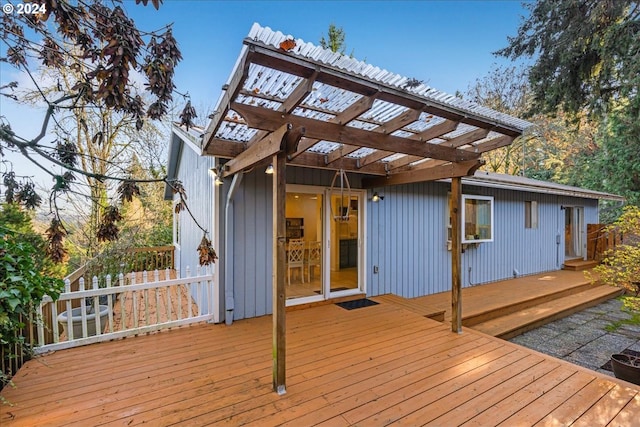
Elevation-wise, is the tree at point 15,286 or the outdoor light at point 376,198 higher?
the outdoor light at point 376,198

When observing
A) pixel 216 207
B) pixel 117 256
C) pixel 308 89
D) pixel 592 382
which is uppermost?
pixel 308 89

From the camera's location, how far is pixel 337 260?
27.4 ft

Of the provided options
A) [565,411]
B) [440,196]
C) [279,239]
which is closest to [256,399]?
[279,239]

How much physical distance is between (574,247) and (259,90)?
13.3 meters

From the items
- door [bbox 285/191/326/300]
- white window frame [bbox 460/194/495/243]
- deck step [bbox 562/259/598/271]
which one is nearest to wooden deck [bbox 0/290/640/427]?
door [bbox 285/191/326/300]

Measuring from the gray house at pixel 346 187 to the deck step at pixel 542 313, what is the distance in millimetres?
1197

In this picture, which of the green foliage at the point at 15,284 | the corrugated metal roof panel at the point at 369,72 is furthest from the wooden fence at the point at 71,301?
the corrugated metal roof panel at the point at 369,72

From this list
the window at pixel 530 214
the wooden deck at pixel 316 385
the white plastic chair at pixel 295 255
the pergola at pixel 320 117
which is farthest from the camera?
the window at pixel 530 214

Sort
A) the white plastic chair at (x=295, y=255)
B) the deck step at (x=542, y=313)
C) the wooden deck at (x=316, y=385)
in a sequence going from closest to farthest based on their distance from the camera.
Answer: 1. the wooden deck at (x=316, y=385)
2. the deck step at (x=542, y=313)
3. the white plastic chair at (x=295, y=255)

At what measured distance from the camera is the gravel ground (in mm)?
4422

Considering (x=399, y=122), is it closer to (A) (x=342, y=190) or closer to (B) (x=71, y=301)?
(A) (x=342, y=190)

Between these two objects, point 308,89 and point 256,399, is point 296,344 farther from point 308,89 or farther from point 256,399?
point 308,89

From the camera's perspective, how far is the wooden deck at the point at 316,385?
230cm

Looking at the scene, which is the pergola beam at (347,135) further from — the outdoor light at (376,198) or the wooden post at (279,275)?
the outdoor light at (376,198)
